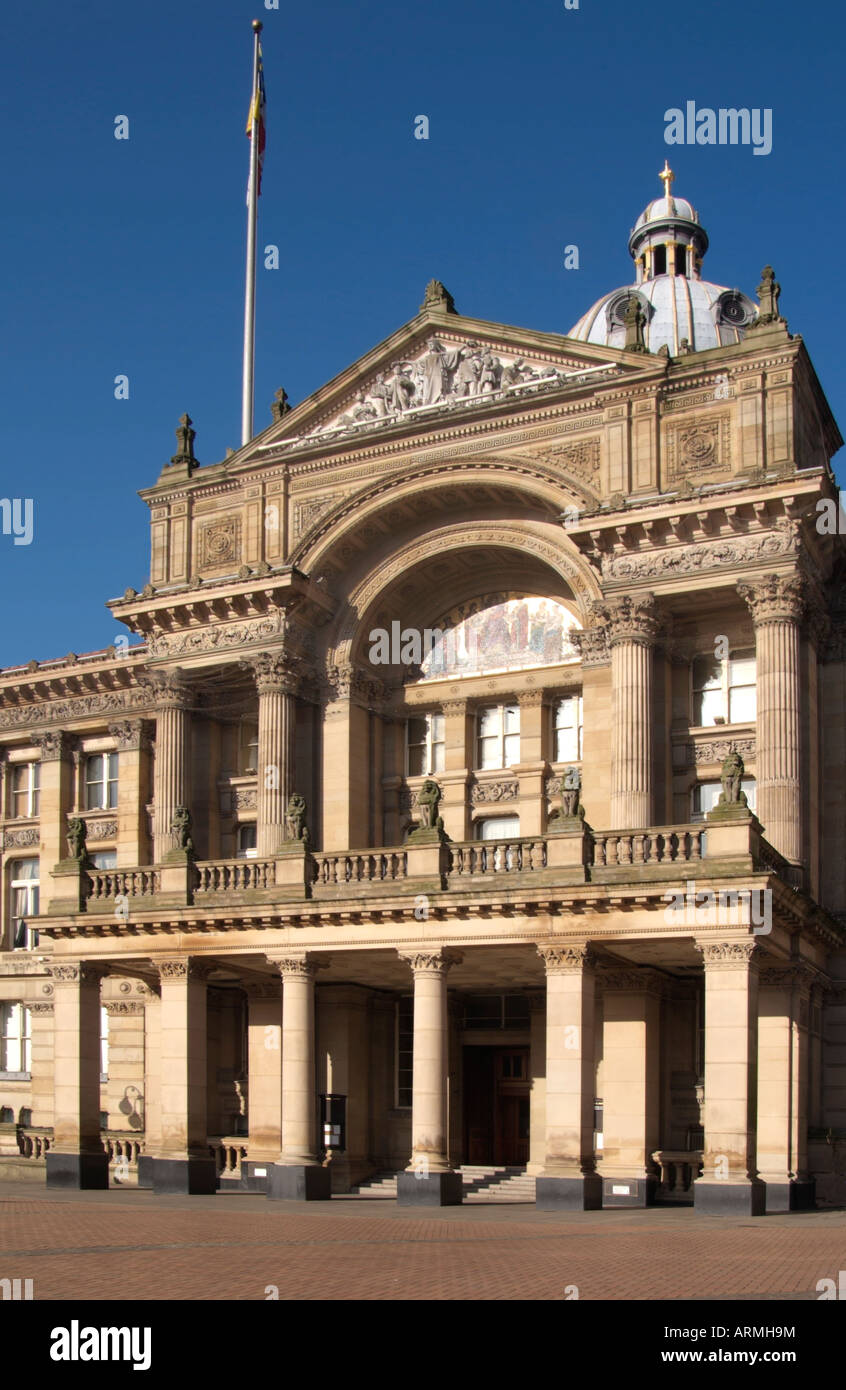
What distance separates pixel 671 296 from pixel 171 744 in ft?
117

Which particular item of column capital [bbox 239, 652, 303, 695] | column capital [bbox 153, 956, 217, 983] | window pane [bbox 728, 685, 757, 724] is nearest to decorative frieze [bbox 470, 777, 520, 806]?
column capital [bbox 239, 652, 303, 695]

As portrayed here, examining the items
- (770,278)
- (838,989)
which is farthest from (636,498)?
(838,989)

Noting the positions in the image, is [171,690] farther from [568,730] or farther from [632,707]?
[632,707]

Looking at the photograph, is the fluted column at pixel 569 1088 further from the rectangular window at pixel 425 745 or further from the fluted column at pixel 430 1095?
the rectangular window at pixel 425 745

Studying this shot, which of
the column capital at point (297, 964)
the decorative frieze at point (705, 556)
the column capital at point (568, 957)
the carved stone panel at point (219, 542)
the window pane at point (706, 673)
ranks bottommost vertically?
the column capital at point (297, 964)

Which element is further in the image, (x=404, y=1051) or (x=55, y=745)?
(x=55, y=745)

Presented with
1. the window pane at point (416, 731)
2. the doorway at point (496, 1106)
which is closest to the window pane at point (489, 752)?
the window pane at point (416, 731)

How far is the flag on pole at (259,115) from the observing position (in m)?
48.4

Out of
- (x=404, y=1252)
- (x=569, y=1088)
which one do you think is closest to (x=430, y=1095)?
(x=569, y=1088)

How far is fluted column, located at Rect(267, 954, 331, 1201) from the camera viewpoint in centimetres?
3197

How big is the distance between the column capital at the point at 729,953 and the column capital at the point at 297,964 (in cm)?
861

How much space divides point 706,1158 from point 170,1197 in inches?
458

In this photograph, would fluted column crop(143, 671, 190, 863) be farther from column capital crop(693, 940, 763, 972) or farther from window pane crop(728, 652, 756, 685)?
column capital crop(693, 940, 763, 972)

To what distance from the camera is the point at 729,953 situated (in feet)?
91.8
